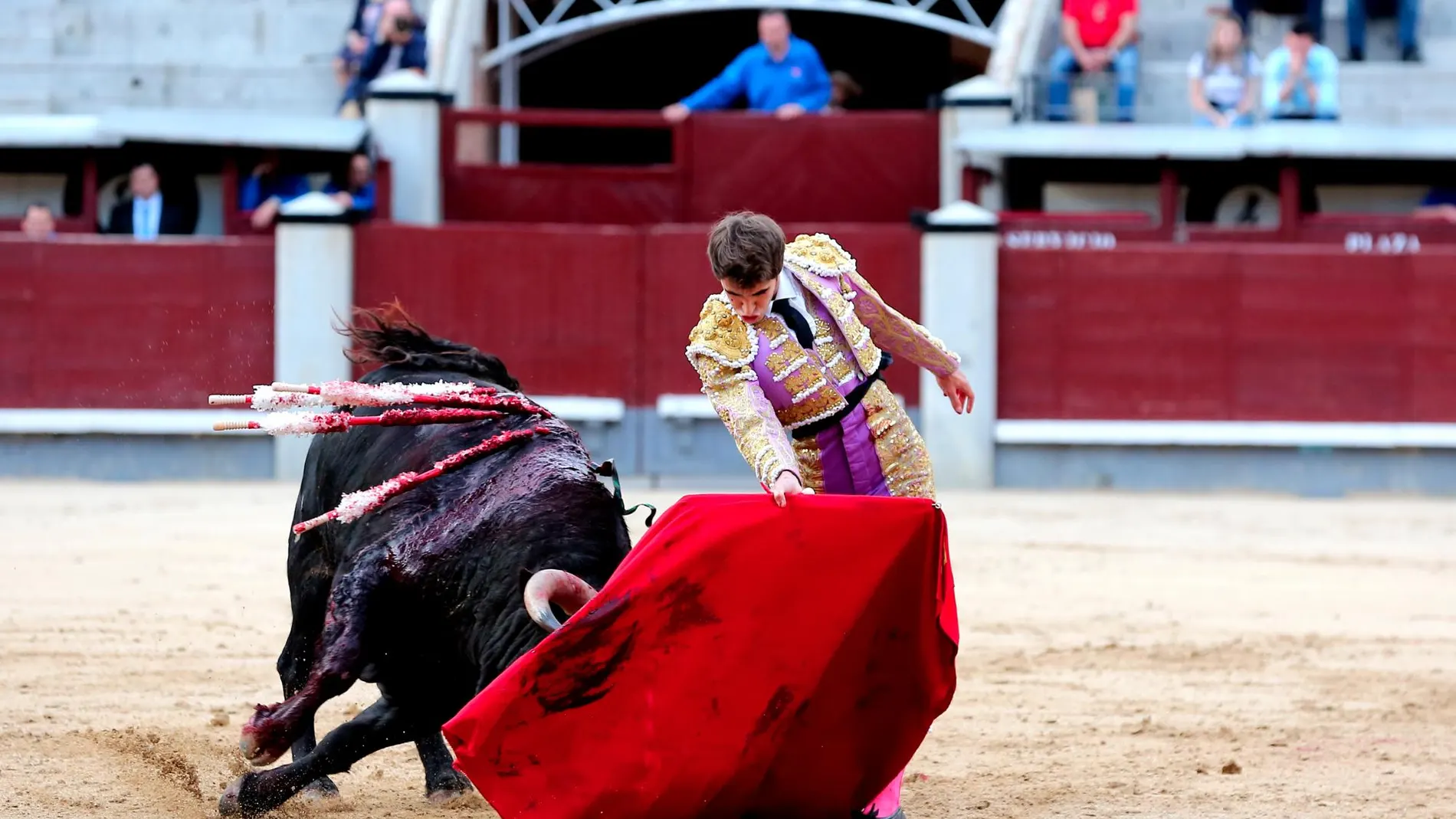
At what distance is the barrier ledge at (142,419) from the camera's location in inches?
346

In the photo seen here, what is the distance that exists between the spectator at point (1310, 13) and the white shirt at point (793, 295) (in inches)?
280

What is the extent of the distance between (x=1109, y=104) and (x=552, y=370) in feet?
9.26

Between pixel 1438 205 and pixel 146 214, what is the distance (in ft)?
18.3

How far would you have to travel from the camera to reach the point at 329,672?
3055 millimetres

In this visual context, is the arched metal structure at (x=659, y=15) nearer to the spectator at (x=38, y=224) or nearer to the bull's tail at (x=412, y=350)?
the spectator at (x=38, y=224)

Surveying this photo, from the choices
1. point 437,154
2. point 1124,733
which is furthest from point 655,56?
point 1124,733

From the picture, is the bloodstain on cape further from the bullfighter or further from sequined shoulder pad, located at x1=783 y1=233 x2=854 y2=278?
sequined shoulder pad, located at x1=783 y1=233 x2=854 y2=278

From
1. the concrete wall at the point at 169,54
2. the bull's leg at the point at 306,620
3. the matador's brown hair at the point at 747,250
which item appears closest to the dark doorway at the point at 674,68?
the concrete wall at the point at 169,54

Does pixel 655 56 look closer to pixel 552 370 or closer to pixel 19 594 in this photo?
pixel 552 370

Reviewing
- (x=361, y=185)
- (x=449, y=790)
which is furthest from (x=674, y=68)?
(x=449, y=790)

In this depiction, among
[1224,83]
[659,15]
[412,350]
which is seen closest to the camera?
[412,350]

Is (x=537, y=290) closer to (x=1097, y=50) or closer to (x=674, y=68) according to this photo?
(x=1097, y=50)

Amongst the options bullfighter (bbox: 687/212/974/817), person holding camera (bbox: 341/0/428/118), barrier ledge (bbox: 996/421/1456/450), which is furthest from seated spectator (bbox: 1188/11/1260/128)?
bullfighter (bbox: 687/212/974/817)

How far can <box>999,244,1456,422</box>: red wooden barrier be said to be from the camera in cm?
872
